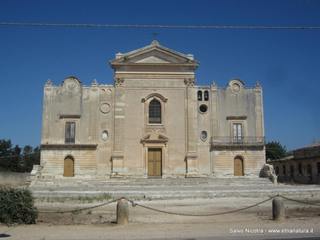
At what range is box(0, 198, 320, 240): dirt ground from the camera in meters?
11.2

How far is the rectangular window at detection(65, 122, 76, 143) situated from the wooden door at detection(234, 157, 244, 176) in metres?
14.7

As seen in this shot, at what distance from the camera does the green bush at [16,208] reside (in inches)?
537

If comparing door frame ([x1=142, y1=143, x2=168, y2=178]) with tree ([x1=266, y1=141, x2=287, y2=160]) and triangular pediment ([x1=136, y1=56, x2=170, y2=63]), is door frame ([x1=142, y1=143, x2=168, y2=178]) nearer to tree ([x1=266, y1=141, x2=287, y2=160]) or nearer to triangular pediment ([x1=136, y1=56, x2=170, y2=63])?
triangular pediment ([x1=136, y1=56, x2=170, y2=63])

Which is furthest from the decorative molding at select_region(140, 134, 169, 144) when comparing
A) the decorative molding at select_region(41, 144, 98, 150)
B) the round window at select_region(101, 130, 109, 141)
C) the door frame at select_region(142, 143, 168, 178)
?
the decorative molding at select_region(41, 144, 98, 150)

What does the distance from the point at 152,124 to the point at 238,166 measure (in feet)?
28.6

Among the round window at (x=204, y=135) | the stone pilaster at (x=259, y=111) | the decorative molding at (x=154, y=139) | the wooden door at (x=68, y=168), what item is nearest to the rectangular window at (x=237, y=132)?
the stone pilaster at (x=259, y=111)

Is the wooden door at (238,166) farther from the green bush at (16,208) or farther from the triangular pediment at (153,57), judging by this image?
the green bush at (16,208)

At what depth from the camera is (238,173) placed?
119 feet

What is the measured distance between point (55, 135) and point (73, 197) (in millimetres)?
14032

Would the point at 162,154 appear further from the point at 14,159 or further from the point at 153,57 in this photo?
the point at 14,159

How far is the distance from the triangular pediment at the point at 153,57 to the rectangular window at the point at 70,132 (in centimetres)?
657

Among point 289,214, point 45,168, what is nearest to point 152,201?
point 289,214

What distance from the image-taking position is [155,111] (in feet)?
119

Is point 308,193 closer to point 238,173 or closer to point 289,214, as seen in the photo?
point 289,214
